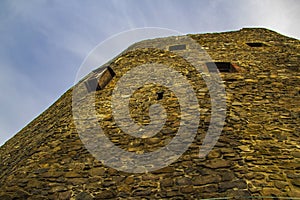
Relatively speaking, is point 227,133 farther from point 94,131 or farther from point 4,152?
point 4,152

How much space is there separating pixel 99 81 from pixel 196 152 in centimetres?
385

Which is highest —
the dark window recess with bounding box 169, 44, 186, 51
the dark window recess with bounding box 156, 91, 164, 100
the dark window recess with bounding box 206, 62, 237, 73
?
the dark window recess with bounding box 169, 44, 186, 51

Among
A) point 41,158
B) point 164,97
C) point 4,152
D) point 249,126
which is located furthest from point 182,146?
point 4,152

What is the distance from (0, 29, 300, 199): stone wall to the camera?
4516mm

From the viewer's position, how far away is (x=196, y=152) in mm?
5090

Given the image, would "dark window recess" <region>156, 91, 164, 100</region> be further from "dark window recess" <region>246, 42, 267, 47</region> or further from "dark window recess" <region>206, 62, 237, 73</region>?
"dark window recess" <region>246, 42, 267, 47</region>

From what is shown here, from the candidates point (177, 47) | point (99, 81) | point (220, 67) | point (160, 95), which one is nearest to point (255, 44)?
point (220, 67)

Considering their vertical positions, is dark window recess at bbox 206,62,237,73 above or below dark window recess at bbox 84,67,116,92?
Answer: above

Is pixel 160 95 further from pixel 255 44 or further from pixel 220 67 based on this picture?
pixel 255 44

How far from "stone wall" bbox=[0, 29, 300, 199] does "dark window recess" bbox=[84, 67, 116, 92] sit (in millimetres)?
208

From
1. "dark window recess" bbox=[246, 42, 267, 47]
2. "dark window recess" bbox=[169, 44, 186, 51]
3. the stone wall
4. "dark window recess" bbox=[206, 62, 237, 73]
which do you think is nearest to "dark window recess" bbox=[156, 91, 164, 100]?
the stone wall

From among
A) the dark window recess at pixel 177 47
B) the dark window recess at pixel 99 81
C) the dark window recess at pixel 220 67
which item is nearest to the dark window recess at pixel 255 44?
the dark window recess at pixel 220 67

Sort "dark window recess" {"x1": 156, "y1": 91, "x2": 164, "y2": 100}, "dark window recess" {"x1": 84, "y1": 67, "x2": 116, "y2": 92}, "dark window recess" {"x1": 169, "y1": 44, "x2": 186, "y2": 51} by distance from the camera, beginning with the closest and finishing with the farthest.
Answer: "dark window recess" {"x1": 156, "y1": 91, "x2": 164, "y2": 100} → "dark window recess" {"x1": 84, "y1": 67, "x2": 116, "y2": 92} → "dark window recess" {"x1": 169, "y1": 44, "x2": 186, "y2": 51}

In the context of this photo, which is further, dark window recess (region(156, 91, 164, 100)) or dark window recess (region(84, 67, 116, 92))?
dark window recess (region(84, 67, 116, 92))
